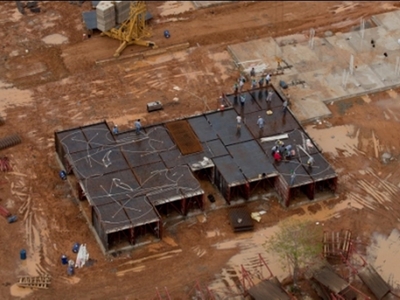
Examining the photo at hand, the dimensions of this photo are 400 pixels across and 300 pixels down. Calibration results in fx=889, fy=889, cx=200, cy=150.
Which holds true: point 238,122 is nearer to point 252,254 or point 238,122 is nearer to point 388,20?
point 252,254

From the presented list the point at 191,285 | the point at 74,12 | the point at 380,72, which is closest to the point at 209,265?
the point at 191,285

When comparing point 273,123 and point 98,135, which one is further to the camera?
point 273,123

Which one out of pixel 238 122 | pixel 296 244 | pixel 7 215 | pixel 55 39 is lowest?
pixel 296 244

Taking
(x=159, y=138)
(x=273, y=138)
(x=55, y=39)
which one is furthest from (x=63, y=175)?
(x=55, y=39)

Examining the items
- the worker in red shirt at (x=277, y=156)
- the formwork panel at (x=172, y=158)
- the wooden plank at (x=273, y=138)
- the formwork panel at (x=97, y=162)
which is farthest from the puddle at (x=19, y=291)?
the wooden plank at (x=273, y=138)

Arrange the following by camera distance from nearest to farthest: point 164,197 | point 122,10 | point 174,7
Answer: point 164,197 → point 122,10 → point 174,7

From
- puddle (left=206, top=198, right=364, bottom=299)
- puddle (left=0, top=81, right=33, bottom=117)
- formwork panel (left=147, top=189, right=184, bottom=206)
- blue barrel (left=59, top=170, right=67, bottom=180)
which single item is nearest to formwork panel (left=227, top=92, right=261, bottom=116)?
puddle (left=206, top=198, right=364, bottom=299)

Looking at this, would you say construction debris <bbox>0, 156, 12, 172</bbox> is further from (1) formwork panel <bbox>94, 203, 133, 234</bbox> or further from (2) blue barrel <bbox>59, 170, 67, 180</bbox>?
(1) formwork panel <bbox>94, 203, 133, 234</bbox>

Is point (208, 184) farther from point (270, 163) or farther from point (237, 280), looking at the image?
point (237, 280)
